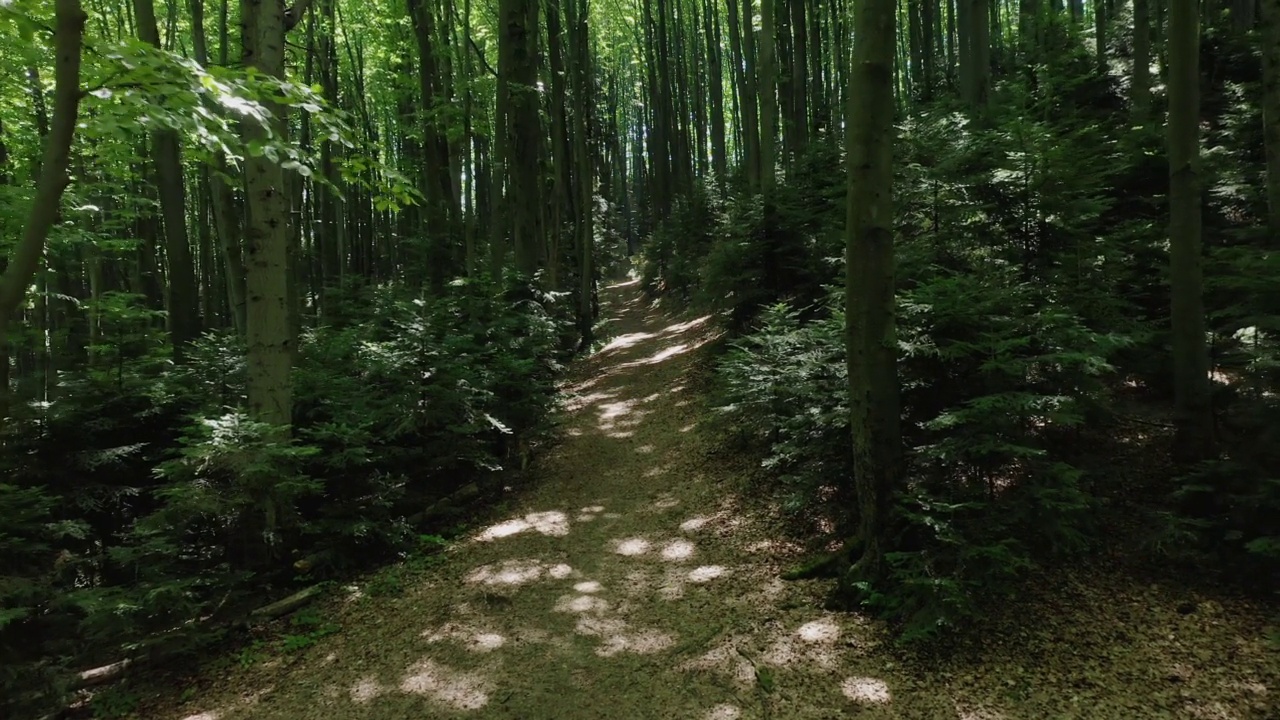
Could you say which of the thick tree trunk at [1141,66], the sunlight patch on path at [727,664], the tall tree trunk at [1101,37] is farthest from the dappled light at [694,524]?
the tall tree trunk at [1101,37]

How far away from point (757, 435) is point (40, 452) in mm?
7994

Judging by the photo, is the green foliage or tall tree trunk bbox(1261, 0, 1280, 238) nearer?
the green foliage

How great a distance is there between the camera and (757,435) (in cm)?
852

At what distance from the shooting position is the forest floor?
410cm

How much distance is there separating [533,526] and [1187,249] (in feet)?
22.9

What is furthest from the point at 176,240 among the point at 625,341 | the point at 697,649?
the point at 625,341

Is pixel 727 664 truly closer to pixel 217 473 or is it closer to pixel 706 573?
pixel 706 573

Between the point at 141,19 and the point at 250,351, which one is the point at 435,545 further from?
the point at 141,19

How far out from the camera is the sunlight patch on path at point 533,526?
293 inches

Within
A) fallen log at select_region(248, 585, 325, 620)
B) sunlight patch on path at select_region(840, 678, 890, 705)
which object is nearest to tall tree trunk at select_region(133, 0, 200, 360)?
fallen log at select_region(248, 585, 325, 620)

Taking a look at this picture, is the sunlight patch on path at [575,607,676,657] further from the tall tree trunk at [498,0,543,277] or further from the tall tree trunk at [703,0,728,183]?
the tall tree trunk at [703,0,728,183]

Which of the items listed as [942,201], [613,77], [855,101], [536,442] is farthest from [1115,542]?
[613,77]

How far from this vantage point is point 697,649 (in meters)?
4.95

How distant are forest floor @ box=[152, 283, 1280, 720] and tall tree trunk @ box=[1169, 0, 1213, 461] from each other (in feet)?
5.38
